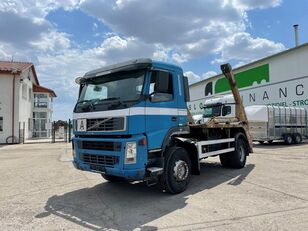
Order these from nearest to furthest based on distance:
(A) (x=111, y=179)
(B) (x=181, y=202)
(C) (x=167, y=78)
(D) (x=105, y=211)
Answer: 1. (D) (x=105, y=211)
2. (B) (x=181, y=202)
3. (C) (x=167, y=78)
4. (A) (x=111, y=179)

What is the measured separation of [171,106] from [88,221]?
3.12 m

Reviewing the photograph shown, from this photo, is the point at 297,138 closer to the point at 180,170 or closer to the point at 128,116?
Answer: the point at 180,170

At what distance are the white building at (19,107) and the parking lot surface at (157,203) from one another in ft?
63.7

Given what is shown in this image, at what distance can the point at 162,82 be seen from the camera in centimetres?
711

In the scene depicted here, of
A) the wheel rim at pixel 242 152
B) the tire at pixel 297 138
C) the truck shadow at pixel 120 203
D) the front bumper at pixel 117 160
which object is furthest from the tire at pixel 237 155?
the tire at pixel 297 138

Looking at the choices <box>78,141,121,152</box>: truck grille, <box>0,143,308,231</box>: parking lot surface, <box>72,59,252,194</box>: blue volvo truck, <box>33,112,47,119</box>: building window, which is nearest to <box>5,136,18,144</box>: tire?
<box>33,112,47,119</box>: building window

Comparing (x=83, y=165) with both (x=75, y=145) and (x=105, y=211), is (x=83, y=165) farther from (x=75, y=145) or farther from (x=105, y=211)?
(x=105, y=211)

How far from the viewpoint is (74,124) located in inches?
300

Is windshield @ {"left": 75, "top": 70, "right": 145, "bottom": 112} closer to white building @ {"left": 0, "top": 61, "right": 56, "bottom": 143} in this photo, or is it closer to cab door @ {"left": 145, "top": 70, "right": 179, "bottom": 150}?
cab door @ {"left": 145, "top": 70, "right": 179, "bottom": 150}

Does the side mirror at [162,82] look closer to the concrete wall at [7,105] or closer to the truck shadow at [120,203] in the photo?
the truck shadow at [120,203]

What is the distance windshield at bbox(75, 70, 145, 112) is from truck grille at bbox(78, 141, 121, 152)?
0.73 metres

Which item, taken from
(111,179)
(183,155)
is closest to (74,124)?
(111,179)

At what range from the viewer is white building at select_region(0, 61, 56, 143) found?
2778 cm

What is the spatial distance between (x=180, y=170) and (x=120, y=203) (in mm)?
1573
